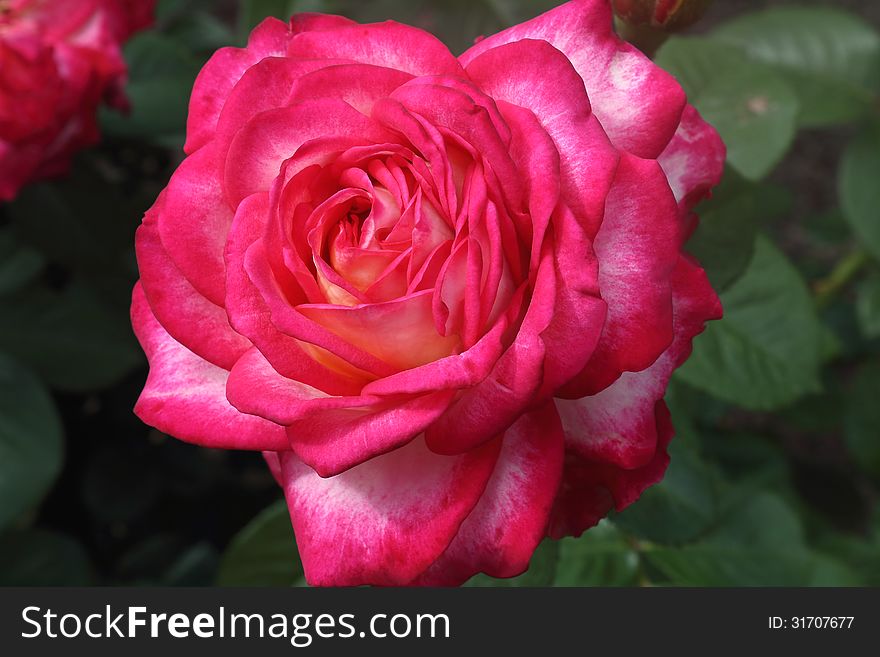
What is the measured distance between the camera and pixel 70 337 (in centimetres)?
105

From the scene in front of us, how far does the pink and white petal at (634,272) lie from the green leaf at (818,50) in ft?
2.84

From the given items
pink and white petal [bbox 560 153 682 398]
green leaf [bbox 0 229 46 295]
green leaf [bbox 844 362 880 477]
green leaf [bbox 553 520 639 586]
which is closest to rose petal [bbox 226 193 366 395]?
pink and white petal [bbox 560 153 682 398]

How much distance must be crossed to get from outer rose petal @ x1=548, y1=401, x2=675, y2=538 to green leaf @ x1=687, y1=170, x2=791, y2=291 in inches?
6.4

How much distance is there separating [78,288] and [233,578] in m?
0.44

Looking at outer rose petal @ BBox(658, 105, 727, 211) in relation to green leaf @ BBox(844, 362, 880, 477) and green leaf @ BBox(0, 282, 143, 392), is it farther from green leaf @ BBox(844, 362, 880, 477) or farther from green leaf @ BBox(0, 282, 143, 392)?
green leaf @ BBox(844, 362, 880, 477)

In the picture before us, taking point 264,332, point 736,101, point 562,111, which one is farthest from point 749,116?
point 264,332

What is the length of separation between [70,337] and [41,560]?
258 mm

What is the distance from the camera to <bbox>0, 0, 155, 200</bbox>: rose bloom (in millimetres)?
722

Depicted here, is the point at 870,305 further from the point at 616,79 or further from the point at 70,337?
the point at 70,337

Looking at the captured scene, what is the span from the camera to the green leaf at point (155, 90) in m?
0.99

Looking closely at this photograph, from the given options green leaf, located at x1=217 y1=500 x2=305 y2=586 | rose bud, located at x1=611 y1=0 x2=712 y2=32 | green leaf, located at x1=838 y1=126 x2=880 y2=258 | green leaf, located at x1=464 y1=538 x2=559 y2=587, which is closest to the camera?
rose bud, located at x1=611 y1=0 x2=712 y2=32

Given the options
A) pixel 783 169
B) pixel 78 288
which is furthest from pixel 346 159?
pixel 783 169

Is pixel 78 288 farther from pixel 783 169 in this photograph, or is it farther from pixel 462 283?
pixel 783 169

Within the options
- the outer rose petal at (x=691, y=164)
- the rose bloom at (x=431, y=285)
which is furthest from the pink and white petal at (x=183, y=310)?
the outer rose petal at (x=691, y=164)
